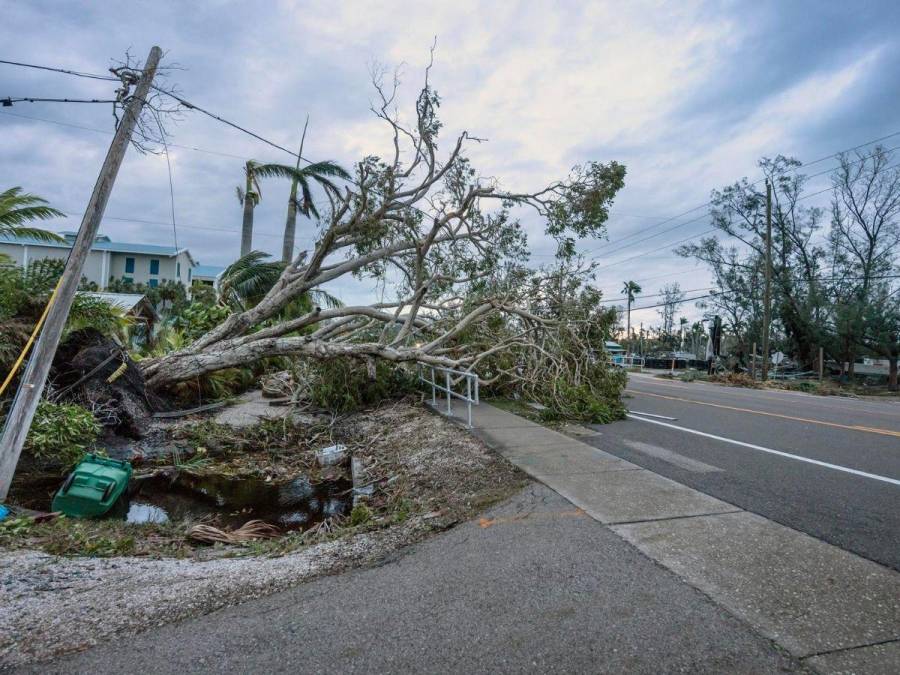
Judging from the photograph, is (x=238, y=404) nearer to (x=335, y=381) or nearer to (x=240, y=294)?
(x=335, y=381)

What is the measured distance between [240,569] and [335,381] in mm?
8042

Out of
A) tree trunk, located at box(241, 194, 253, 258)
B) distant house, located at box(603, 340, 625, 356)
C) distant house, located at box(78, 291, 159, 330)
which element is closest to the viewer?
distant house, located at box(603, 340, 625, 356)

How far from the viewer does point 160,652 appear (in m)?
2.63

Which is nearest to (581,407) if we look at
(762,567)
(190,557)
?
(762,567)

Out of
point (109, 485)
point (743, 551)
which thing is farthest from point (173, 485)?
point (743, 551)

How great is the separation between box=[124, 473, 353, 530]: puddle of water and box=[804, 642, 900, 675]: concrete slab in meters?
4.81

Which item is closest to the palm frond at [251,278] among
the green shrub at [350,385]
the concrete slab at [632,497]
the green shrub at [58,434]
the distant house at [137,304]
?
the distant house at [137,304]

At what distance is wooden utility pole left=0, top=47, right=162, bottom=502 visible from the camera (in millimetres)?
5465

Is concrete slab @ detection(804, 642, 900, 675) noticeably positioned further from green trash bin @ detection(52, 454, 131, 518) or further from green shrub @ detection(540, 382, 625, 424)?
green shrub @ detection(540, 382, 625, 424)

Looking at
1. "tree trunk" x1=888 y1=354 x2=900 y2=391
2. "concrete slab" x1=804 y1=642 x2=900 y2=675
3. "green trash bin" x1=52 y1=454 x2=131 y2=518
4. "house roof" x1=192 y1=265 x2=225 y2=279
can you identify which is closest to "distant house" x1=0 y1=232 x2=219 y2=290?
"house roof" x1=192 y1=265 x2=225 y2=279

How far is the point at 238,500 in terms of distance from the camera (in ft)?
23.0

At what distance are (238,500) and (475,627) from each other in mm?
5139

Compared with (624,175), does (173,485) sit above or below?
below

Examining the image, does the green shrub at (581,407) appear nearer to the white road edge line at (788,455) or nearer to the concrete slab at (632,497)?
the white road edge line at (788,455)
